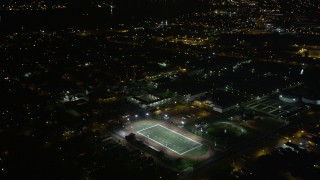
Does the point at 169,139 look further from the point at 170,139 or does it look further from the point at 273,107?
the point at 273,107

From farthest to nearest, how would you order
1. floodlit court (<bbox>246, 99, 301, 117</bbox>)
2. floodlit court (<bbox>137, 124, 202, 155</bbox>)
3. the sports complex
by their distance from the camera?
1. floodlit court (<bbox>246, 99, 301, 117</bbox>)
2. floodlit court (<bbox>137, 124, 202, 155</bbox>)
3. the sports complex

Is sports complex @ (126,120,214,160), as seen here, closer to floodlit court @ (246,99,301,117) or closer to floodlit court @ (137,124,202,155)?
floodlit court @ (137,124,202,155)

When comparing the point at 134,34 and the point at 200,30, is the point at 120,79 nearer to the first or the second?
the point at 134,34

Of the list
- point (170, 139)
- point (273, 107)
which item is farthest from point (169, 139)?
point (273, 107)

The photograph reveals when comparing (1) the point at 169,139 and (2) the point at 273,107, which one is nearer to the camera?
(1) the point at 169,139

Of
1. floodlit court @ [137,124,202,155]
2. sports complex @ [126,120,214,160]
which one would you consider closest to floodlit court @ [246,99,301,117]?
sports complex @ [126,120,214,160]

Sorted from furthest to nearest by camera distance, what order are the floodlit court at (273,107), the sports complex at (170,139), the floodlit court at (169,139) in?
the floodlit court at (273,107)
the floodlit court at (169,139)
the sports complex at (170,139)

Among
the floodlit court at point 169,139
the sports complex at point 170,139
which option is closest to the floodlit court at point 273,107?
the sports complex at point 170,139

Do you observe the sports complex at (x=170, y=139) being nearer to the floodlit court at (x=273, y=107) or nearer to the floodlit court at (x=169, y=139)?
the floodlit court at (x=169, y=139)
